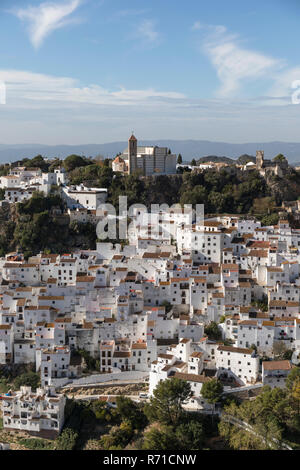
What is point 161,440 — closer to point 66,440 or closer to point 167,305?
point 66,440

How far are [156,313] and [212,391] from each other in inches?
158

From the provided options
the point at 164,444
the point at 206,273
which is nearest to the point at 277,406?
the point at 164,444

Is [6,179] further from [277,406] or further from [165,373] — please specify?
[277,406]

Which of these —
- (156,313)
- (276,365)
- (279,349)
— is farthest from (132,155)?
(276,365)

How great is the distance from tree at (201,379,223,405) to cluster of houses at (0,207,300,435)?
356 mm

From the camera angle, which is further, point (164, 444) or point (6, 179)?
point (6, 179)

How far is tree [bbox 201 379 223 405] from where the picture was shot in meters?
15.2

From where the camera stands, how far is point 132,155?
3181 cm

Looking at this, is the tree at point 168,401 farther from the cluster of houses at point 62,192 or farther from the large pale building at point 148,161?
the large pale building at point 148,161

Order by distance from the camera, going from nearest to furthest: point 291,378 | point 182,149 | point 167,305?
1. point 291,378
2. point 167,305
3. point 182,149

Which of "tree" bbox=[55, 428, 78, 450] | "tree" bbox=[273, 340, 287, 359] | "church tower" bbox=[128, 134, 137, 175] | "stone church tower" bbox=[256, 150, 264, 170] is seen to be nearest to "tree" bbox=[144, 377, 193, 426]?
"tree" bbox=[55, 428, 78, 450]

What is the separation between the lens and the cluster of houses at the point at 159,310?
1652 centimetres

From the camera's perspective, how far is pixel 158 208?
28.5 meters

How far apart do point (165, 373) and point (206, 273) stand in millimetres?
5676
